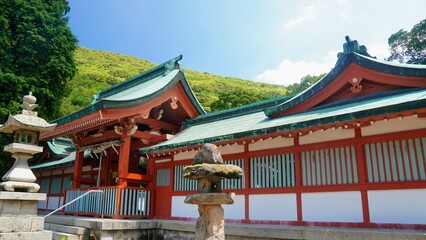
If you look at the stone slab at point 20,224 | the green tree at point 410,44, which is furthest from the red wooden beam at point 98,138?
the green tree at point 410,44

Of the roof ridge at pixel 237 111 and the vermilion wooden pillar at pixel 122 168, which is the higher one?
the roof ridge at pixel 237 111

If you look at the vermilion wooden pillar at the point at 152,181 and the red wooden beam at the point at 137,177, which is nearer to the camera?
the red wooden beam at the point at 137,177

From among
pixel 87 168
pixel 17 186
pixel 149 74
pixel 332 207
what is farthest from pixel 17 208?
pixel 87 168

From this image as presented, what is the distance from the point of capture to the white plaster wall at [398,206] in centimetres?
671

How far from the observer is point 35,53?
2016 cm

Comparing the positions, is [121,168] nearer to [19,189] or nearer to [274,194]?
[19,189]

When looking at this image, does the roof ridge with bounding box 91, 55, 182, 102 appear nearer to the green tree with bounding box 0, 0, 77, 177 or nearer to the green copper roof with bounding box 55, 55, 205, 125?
the green copper roof with bounding box 55, 55, 205, 125

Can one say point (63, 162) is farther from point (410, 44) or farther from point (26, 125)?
point (410, 44)

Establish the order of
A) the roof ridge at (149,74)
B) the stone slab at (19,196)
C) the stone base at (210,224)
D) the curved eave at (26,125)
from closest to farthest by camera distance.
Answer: the stone base at (210,224), the stone slab at (19,196), the curved eave at (26,125), the roof ridge at (149,74)

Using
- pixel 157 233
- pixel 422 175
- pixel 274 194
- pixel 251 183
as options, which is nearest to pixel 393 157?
pixel 422 175

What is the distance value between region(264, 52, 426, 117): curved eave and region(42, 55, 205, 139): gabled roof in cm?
458

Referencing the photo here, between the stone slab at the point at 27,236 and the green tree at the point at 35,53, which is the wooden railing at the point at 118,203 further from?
the green tree at the point at 35,53

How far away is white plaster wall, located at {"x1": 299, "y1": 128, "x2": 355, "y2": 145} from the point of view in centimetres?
810

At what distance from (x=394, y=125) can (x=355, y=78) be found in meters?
1.84
